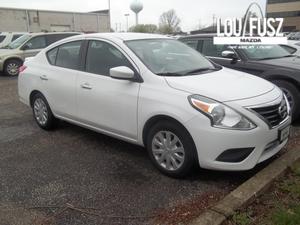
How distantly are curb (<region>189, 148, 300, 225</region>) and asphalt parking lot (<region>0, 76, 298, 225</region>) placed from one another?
0.28 metres

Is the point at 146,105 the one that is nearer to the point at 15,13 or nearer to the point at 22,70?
the point at 22,70

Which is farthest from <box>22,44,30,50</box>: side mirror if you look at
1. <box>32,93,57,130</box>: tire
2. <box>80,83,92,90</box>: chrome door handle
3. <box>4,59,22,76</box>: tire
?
<box>80,83,92,90</box>: chrome door handle

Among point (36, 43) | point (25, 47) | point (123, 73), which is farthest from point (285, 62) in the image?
point (25, 47)

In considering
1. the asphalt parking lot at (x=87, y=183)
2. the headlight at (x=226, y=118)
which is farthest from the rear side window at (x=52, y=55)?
the headlight at (x=226, y=118)

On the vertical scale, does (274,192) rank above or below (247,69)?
below

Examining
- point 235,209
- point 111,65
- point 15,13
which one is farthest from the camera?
point 15,13

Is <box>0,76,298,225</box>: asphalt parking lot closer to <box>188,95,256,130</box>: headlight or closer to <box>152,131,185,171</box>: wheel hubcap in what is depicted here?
<box>152,131,185,171</box>: wheel hubcap

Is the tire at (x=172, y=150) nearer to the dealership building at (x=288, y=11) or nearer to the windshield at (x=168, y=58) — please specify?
the windshield at (x=168, y=58)

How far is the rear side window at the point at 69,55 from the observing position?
17.8ft

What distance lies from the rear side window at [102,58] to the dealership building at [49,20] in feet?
135

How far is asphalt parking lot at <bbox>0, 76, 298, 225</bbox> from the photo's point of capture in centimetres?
347

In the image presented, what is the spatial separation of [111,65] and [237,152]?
6.73ft

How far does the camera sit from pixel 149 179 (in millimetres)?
4176

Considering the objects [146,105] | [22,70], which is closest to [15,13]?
[22,70]
